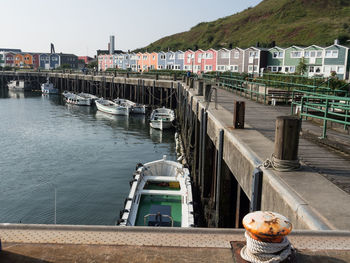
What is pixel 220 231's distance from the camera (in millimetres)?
4648

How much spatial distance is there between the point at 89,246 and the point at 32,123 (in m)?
39.9

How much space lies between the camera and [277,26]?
434ft

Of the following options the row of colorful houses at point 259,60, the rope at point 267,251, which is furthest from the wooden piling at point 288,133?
the row of colorful houses at point 259,60

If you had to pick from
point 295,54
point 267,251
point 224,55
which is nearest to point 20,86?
point 224,55

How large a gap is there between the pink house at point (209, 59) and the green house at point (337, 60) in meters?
25.2

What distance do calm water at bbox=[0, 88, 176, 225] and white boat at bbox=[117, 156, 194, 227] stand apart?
1.91 meters

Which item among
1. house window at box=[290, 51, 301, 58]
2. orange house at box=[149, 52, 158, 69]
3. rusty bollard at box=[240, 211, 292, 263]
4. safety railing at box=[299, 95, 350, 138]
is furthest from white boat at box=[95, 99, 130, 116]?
orange house at box=[149, 52, 158, 69]

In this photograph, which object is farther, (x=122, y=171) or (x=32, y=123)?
(x=32, y=123)

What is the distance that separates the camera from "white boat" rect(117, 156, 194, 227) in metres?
12.5

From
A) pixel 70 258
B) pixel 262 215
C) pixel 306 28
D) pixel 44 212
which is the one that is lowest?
pixel 44 212

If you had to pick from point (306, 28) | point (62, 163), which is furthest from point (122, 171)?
point (306, 28)

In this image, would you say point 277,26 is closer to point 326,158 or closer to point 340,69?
point 340,69

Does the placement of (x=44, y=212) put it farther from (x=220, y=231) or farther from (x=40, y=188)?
(x=220, y=231)

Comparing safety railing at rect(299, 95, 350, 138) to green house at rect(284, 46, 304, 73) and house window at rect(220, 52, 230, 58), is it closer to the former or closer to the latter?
green house at rect(284, 46, 304, 73)
